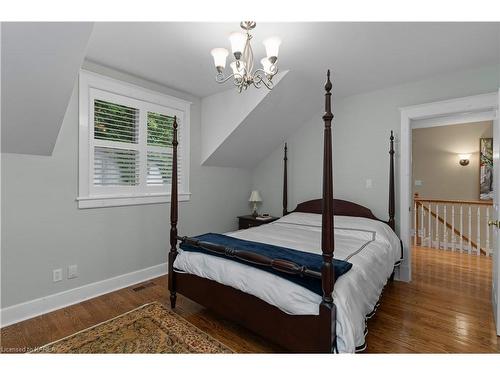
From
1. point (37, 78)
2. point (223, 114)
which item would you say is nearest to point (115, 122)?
point (37, 78)

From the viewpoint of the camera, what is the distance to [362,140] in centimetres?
344

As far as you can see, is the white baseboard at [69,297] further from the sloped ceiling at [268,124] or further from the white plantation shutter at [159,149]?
the sloped ceiling at [268,124]

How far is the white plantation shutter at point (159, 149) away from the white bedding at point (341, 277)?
4.14 ft

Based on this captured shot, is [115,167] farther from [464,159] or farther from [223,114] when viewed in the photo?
[464,159]

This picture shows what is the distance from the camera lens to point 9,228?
2.12 metres

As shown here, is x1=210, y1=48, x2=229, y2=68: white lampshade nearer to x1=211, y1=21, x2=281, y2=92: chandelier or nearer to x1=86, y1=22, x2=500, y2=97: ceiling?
x1=211, y1=21, x2=281, y2=92: chandelier

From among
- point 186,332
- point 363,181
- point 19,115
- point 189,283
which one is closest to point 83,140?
point 19,115

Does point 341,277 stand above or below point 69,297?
above

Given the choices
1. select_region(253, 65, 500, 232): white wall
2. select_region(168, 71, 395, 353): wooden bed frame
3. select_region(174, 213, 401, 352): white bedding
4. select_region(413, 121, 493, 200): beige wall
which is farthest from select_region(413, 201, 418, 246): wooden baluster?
select_region(168, 71, 395, 353): wooden bed frame

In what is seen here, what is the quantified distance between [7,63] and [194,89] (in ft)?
6.49

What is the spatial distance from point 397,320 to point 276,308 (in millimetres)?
1281

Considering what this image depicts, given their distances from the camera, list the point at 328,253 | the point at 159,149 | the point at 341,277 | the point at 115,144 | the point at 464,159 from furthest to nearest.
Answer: the point at 464,159 < the point at 159,149 < the point at 115,144 < the point at 341,277 < the point at 328,253

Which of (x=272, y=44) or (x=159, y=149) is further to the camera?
(x=159, y=149)

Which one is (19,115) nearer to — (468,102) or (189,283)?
(189,283)
